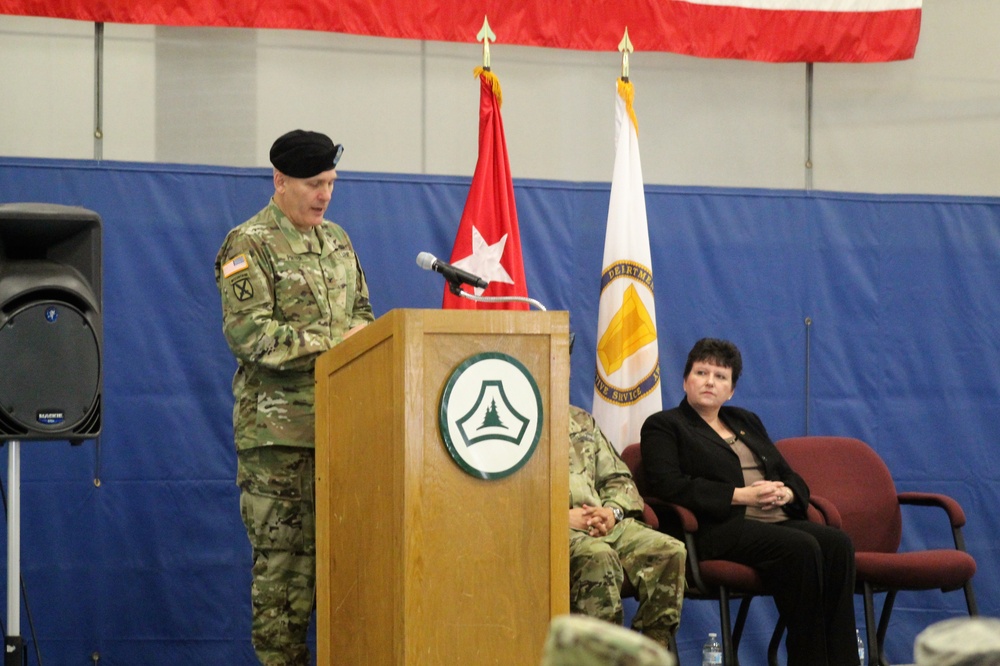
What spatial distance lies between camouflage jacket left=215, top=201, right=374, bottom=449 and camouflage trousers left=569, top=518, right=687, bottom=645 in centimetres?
82

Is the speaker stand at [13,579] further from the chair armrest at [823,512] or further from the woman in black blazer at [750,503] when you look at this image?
the chair armrest at [823,512]

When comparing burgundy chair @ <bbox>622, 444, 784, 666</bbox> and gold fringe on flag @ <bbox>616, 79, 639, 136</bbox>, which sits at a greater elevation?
gold fringe on flag @ <bbox>616, 79, 639, 136</bbox>

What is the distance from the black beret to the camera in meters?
3.36

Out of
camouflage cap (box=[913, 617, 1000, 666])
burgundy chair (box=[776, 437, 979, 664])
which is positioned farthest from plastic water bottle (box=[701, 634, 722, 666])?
camouflage cap (box=[913, 617, 1000, 666])

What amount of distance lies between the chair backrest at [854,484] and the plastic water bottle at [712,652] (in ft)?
2.46

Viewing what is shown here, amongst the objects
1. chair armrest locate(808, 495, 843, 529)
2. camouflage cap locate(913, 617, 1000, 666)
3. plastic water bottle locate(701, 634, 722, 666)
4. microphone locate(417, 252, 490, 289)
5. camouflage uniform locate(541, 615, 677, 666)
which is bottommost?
plastic water bottle locate(701, 634, 722, 666)

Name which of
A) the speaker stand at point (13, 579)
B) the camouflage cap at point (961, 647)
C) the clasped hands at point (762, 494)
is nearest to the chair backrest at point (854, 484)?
the clasped hands at point (762, 494)

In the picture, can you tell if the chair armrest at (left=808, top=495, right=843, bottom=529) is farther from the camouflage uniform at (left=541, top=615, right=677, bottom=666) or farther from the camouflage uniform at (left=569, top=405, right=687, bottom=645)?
the camouflage uniform at (left=541, top=615, right=677, bottom=666)

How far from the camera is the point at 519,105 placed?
196 inches

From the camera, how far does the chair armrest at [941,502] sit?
13.7 feet

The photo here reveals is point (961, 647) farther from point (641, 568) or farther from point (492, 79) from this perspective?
point (492, 79)

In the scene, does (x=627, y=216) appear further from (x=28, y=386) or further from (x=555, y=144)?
(x=28, y=386)

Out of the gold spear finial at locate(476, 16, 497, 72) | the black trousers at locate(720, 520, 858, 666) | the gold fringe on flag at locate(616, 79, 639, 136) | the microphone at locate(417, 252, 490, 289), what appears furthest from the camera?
the gold fringe on flag at locate(616, 79, 639, 136)

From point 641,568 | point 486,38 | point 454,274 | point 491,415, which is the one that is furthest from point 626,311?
point 491,415
